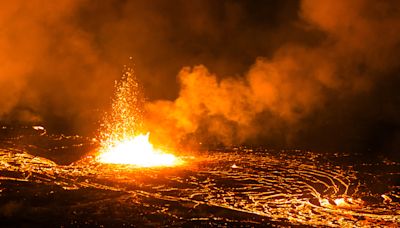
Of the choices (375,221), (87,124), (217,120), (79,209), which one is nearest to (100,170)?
(79,209)

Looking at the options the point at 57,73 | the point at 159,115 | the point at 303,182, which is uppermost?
the point at 57,73

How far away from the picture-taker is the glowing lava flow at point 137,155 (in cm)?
1473

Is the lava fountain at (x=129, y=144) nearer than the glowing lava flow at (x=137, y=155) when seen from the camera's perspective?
No

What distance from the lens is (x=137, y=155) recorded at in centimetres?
1575

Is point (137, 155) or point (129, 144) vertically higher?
point (129, 144)

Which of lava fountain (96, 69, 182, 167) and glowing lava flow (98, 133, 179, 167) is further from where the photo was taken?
lava fountain (96, 69, 182, 167)

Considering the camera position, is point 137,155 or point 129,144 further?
point 129,144

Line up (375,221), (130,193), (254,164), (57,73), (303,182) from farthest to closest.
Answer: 1. (57,73)
2. (254,164)
3. (303,182)
4. (130,193)
5. (375,221)

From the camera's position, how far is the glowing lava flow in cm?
1473

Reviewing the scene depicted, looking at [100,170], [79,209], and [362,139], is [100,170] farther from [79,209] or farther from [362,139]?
[362,139]

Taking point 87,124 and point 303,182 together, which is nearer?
point 303,182

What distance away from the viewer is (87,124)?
24.0m

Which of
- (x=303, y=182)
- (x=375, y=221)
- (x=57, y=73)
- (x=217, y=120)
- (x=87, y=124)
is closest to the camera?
(x=375, y=221)

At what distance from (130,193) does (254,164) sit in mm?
4897
